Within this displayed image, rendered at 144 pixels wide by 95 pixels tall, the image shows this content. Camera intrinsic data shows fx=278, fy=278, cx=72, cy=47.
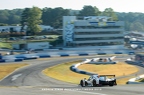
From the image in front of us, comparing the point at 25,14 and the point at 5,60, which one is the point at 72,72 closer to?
the point at 5,60

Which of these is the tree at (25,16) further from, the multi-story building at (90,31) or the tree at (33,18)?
the multi-story building at (90,31)

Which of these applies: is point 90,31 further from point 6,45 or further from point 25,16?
point 25,16

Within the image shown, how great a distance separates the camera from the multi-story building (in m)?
122

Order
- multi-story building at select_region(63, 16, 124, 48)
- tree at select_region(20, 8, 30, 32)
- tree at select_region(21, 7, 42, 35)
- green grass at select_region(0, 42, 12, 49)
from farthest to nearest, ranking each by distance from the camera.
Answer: tree at select_region(20, 8, 30, 32) < tree at select_region(21, 7, 42, 35) < multi-story building at select_region(63, 16, 124, 48) < green grass at select_region(0, 42, 12, 49)

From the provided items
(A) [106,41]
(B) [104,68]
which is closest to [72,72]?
(B) [104,68]

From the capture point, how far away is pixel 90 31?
12394 cm

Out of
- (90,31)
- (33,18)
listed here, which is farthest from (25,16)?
(90,31)

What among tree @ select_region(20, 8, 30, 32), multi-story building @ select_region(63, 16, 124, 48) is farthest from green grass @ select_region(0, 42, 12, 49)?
tree @ select_region(20, 8, 30, 32)

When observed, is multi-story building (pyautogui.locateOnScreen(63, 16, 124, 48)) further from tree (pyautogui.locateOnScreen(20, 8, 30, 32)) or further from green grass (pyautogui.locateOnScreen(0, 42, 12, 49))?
tree (pyautogui.locateOnScreen(20, 8, 30, 32))

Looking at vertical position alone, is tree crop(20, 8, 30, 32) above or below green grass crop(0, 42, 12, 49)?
above

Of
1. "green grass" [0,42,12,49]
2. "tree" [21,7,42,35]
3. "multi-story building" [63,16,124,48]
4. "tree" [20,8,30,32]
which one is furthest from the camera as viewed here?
"tree" [20,8,30,32]

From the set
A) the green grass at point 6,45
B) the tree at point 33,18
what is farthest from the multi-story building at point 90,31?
the green grass at point 6,45

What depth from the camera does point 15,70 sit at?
216 feet

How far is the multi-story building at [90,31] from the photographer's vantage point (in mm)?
121688
